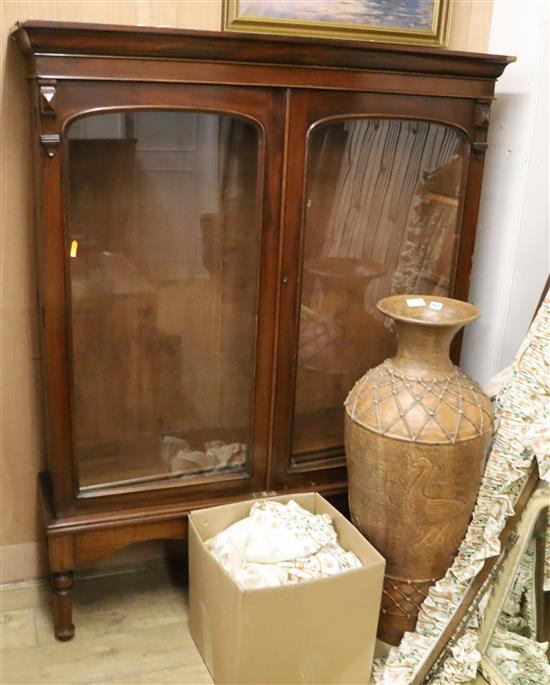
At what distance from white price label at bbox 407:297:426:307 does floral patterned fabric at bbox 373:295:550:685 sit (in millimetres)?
243

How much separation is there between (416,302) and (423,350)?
15 cm

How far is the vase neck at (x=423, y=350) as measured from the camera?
171 centimetres

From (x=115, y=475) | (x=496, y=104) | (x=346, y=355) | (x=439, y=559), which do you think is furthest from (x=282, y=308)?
(x=496, y=104)

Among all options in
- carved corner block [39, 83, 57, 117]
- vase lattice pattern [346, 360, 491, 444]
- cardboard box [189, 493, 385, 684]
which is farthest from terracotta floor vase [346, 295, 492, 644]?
carved corner block [39, 83, 57, 117]

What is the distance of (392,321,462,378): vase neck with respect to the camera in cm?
171

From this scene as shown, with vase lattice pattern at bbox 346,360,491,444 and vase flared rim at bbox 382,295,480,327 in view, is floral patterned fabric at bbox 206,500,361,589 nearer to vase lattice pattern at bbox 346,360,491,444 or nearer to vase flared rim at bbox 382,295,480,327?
vase lattice pattern at bbox 346,360,491,444

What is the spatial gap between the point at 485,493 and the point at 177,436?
2.37 feet

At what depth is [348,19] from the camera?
191cm

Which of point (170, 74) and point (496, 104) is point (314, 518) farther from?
point (496, 104)

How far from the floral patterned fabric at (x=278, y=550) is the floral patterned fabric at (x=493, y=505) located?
9.0 inches

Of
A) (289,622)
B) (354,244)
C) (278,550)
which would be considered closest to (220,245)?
(354,244)

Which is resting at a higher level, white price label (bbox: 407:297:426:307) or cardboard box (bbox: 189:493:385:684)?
white price label (bbox: 407:297:426:307)

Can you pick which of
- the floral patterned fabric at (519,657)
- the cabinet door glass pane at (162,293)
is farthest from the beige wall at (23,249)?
the floral patterned fabric at (519,657)

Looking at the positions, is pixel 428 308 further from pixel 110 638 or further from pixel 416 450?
pixel 110 638
